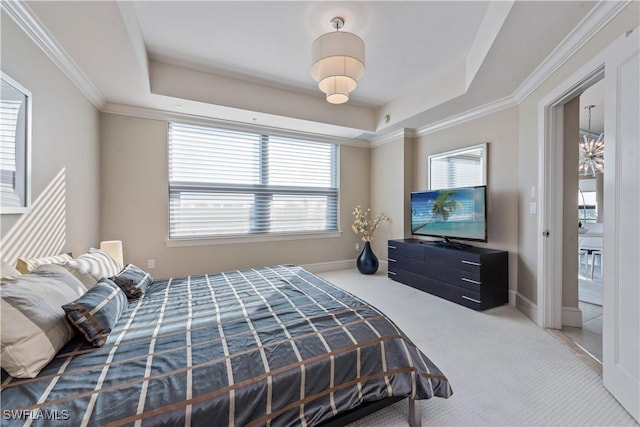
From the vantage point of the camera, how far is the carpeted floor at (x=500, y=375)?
1.49 metres

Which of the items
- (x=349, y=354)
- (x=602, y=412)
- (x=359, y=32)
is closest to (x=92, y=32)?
(x=359, y=32)

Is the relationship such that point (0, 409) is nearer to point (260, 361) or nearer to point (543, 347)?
point (260, 361)

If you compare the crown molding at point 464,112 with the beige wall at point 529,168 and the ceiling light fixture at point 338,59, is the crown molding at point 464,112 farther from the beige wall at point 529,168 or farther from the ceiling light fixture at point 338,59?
the ceiling light fixture at point 338,59

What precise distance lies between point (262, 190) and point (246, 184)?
267mm

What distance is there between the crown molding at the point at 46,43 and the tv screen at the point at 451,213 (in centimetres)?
416

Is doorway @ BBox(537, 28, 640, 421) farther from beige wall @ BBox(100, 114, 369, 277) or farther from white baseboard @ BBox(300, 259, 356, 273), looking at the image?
beige wall @ BBox(100, 114, 369, 277)

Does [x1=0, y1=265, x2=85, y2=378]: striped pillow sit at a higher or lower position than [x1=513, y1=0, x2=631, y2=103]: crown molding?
lower

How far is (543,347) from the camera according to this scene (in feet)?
7.29

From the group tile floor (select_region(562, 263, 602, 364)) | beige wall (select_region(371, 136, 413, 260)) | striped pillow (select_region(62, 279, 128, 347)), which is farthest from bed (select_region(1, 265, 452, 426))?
beige wall (select_region(371, 136, 413, 260))

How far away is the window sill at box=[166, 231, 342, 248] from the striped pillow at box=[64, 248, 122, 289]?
152 cm

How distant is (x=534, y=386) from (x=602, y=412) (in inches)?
12.0

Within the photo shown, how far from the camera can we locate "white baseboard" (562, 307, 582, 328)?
2588 mm

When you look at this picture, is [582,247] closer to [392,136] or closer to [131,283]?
[392,136]

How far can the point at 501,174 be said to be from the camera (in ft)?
10.9
